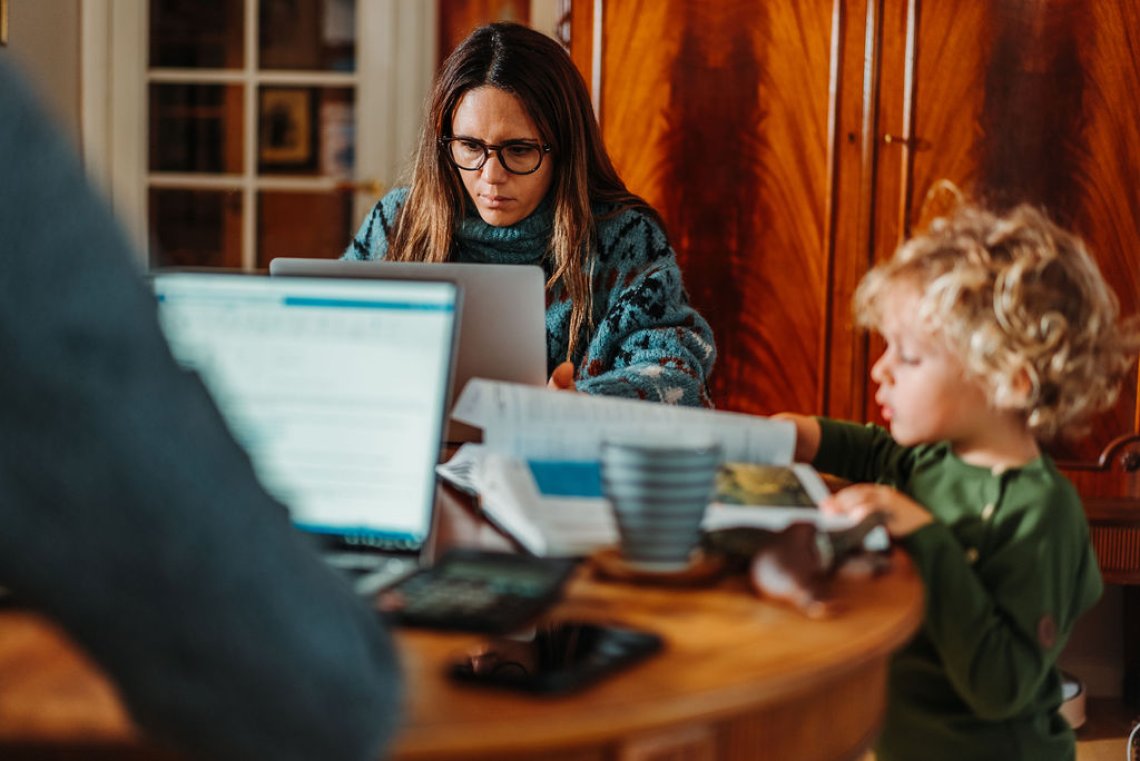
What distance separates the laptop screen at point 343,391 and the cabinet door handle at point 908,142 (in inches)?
72.6

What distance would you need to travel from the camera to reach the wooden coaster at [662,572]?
3.11 ft

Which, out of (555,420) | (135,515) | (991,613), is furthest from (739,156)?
(135,515)

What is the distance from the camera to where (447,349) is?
1044mm

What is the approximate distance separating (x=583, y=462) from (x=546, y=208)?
1.02m

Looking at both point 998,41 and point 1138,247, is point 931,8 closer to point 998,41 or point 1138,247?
point 998,41

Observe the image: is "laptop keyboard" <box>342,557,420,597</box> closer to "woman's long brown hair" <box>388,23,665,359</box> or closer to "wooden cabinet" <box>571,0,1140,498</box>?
"woman's long brown hair" <box>388,23,665,359</box>

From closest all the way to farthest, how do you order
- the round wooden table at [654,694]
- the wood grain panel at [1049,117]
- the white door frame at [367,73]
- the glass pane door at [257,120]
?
the round wooden table at [654,694]
the wood grain panel at [1049,117]
the white door frame at [367,73]
the glass pane door at [257,120]

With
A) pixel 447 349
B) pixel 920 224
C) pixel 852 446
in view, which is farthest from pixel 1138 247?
pixel 447 349

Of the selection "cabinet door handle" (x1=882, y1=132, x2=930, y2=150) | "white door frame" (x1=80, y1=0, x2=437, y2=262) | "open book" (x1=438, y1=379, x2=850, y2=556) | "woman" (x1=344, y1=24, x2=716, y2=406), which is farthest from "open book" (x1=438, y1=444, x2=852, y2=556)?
"white door frame" (x1=80, y1=0, x2=437, y2=262)

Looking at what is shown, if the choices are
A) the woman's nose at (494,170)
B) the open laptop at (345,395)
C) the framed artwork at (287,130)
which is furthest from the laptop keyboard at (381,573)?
the framed artwork at (287,130)

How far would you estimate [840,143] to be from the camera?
270cm

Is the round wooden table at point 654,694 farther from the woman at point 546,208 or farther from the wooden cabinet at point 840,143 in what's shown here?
the wooden cabinet at point 840,143

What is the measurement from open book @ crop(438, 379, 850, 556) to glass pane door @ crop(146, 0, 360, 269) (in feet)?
9.33

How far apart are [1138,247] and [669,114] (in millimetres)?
991
